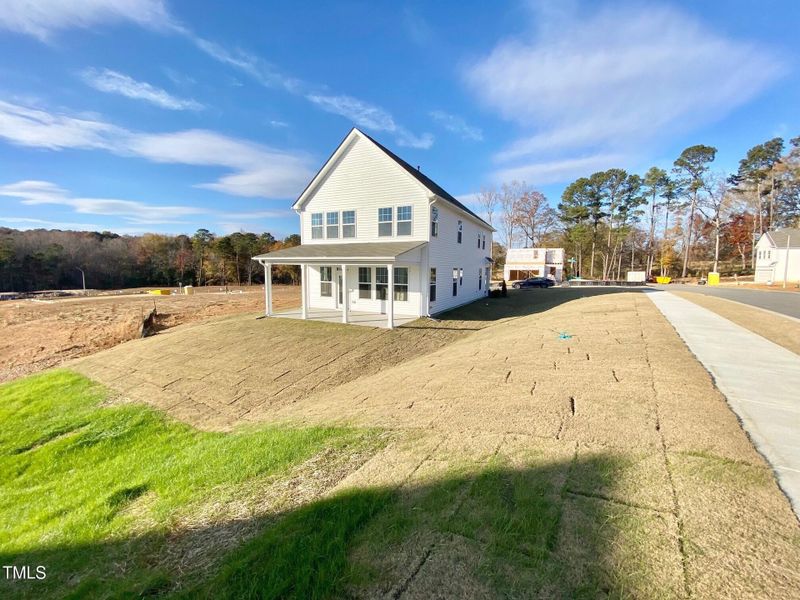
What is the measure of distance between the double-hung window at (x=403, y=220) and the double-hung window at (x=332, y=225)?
350 centimetres

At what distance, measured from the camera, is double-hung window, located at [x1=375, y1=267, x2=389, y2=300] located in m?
16.1

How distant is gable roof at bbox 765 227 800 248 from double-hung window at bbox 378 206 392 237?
44776 millimetres

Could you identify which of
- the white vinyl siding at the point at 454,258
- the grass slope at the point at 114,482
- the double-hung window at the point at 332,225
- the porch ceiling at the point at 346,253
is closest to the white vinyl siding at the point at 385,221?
Answer: the porch ceiling at the point at 346,253

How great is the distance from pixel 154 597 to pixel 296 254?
14609 mm

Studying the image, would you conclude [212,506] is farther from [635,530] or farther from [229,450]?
[635,530]

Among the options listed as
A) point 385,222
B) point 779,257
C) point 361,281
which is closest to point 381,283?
point 361,281

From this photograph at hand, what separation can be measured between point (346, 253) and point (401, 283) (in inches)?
116

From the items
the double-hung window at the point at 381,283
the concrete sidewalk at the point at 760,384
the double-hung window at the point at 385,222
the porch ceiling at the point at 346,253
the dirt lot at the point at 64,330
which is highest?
the double-hung window at the point at 385,222

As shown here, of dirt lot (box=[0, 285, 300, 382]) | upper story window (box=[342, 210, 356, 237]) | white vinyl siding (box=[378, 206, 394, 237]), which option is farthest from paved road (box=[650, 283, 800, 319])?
dirt lot (box=[0, 285, 300, 382])

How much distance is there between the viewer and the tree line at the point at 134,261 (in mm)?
54812

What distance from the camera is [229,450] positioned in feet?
16.7

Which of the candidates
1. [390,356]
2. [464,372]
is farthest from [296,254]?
[464,372]

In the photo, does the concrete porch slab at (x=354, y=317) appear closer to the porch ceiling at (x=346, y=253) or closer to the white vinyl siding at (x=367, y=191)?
the porch ceiling at (x=346, y=253)

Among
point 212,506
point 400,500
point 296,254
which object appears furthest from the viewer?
point 296,254
